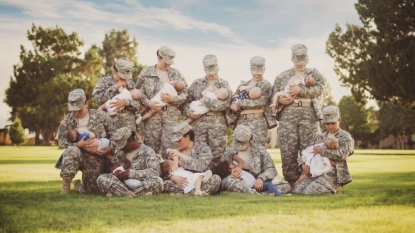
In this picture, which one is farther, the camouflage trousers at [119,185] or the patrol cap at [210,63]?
the patrol cap at [210,63]

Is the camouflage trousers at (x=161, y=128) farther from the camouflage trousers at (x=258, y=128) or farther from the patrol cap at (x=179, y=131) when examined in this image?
the camouflage trousers at (x=258, y=128)

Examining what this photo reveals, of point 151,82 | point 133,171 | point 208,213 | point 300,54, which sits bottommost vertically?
point 208,213

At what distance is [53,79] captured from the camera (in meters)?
43.2

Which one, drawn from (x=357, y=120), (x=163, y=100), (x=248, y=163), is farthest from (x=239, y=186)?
(x=357, y=120)

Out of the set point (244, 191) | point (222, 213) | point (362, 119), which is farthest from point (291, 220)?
point (362, 119)

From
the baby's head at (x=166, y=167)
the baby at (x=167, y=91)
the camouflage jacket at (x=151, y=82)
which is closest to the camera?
the baby's head at (x=166, y=167)

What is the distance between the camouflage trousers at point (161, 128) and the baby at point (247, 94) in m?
1.23

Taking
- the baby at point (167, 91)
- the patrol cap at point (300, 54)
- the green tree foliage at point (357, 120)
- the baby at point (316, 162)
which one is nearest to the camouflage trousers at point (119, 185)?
the baby at point (167, 91)

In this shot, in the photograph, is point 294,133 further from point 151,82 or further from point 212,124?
point 151,82

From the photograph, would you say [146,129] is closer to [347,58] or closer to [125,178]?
[125,178]

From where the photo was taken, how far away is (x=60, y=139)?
8008 millimetres

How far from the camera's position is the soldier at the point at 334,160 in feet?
25.7

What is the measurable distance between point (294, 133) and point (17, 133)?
39.9m

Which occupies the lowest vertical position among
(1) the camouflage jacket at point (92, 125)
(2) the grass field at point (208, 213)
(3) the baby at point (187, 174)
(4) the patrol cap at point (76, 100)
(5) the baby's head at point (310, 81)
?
(2) the grass field at point (208, 213)
